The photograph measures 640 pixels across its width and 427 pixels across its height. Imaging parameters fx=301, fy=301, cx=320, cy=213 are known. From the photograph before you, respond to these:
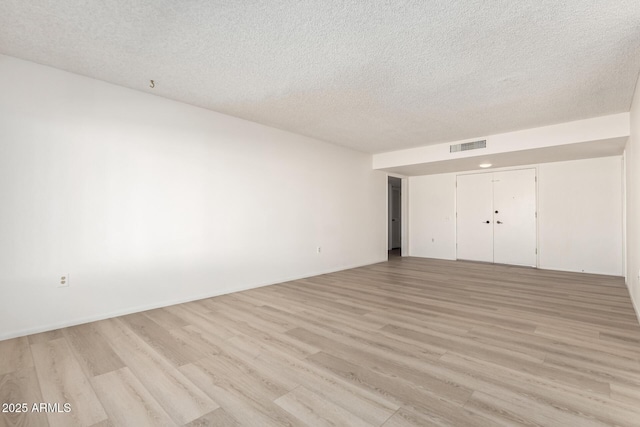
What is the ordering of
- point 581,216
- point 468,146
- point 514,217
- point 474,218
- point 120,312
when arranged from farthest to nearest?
point 474,218
point 514,217
point 581,216
point 468,146
point 120,312

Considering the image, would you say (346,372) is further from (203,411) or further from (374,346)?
(203,411)

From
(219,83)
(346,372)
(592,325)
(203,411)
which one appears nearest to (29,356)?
(203,411)

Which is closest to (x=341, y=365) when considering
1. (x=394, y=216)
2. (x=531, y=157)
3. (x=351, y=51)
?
(x=351, y=51)

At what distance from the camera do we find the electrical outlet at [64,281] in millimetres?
3002

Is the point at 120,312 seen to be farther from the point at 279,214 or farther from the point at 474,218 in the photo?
the point at 474,218

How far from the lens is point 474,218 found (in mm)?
7227

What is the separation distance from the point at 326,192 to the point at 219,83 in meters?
3.01

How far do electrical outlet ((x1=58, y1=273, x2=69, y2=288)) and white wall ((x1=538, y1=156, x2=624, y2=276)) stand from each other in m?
7.84

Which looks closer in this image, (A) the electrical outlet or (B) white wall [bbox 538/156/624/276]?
(A) the electrical outlet

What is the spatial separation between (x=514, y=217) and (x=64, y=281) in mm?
7755

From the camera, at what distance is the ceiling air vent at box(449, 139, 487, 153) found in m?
5.36

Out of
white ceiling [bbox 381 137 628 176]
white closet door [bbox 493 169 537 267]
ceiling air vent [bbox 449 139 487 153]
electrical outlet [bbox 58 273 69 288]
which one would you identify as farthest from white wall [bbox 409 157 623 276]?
electrical outlet [bbox 58 273 69 288]

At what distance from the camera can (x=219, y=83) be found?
10.8 feet

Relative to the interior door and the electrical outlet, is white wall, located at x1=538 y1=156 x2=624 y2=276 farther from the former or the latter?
the electrical outlet
